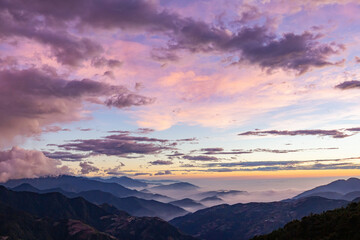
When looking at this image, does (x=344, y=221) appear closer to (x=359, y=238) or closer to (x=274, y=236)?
(x=359, y=238)

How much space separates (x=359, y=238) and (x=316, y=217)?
40324mm

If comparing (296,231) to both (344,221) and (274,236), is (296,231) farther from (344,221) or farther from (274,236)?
(344,221)

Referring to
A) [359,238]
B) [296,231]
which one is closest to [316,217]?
[296,231]

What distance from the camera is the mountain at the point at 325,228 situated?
110 meters

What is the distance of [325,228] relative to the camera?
12381 centimetres

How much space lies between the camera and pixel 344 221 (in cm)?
11994

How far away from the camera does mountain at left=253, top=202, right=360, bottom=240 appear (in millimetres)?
109875

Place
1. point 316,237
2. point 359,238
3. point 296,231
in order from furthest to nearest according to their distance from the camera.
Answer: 1. point 296,231
2. point 316,237
3. point 359,238

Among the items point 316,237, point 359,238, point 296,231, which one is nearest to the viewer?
point 359,238

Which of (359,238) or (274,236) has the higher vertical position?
(359,238)

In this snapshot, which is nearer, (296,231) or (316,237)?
(316,237)

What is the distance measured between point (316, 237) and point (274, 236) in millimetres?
22409

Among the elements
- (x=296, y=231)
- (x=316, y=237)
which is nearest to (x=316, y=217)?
(x=296, y=231)

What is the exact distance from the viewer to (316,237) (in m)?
119
